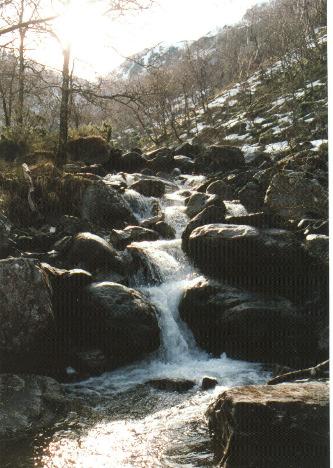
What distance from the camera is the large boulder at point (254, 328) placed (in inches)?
279

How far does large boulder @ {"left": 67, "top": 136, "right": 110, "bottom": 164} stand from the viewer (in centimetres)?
1695

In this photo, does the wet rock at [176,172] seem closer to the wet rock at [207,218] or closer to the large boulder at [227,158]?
the large boulder at [227,158]

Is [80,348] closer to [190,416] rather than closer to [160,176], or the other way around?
[190,416]

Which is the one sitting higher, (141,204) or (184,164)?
(184,164)

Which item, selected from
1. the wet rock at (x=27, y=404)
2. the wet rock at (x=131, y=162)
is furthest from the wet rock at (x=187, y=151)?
the wet rock at (x=27, y=404)

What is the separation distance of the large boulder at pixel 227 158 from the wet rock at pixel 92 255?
10874 mm

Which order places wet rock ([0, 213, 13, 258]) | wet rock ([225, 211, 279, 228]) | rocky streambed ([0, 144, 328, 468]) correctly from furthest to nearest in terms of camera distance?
wet rock ([225, 211, 279, 228]) → wet rock ([0, 213, 13, 258]) → rocky streambed ([0, 144, 328, 468])

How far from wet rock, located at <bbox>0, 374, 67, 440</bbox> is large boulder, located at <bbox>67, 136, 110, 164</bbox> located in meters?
12.0

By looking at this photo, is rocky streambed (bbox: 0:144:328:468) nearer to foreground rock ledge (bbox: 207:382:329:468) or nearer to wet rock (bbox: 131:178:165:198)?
foreground rock ledge (bbox: 207:382:329:468)

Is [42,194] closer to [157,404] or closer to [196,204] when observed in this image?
[196,204]

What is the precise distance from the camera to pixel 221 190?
1405cm

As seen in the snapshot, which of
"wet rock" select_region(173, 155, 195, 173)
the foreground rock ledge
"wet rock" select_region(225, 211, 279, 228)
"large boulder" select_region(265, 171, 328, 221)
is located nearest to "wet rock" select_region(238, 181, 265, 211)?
"large boulder" select_region(265, 171, 328, 221)

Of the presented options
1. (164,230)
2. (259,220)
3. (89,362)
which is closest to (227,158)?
(164,230)

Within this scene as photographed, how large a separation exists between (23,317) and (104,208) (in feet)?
18.4
